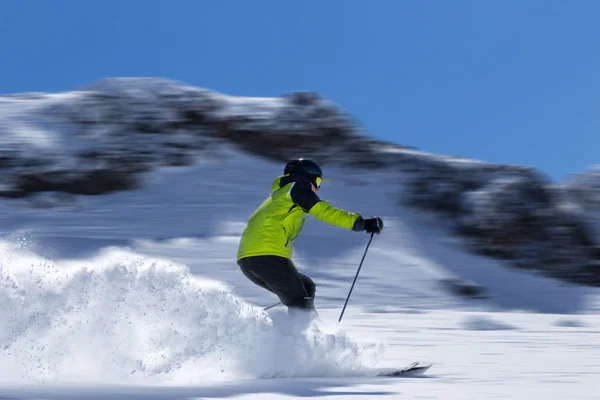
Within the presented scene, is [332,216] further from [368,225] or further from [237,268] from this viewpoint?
[237,268]

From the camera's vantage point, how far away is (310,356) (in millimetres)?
5535

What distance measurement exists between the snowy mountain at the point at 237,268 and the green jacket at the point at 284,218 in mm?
429

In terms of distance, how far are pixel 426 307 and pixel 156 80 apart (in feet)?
58.7

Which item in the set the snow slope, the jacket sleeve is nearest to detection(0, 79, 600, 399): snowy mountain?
the snow slope

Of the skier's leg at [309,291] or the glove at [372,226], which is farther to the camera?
the glove at [372,226]

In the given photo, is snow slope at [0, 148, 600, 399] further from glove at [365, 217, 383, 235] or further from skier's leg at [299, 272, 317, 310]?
glove at [365, 217, 383, 235]

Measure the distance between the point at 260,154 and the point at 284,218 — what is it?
2244 centimetres

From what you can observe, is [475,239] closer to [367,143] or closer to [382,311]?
[367,143]

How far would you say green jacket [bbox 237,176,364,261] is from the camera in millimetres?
5664

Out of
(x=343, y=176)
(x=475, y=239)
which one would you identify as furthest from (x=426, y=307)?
(x=343, y=176)

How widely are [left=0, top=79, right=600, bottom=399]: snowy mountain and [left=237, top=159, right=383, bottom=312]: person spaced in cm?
24

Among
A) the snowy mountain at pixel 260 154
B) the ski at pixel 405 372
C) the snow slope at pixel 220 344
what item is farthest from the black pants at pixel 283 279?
the snowy mountain at pixel 260 154

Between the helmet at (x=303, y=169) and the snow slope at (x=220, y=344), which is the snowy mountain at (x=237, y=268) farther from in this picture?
the helmet at (x=303, y=169)

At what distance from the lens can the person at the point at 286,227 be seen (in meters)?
5.68
